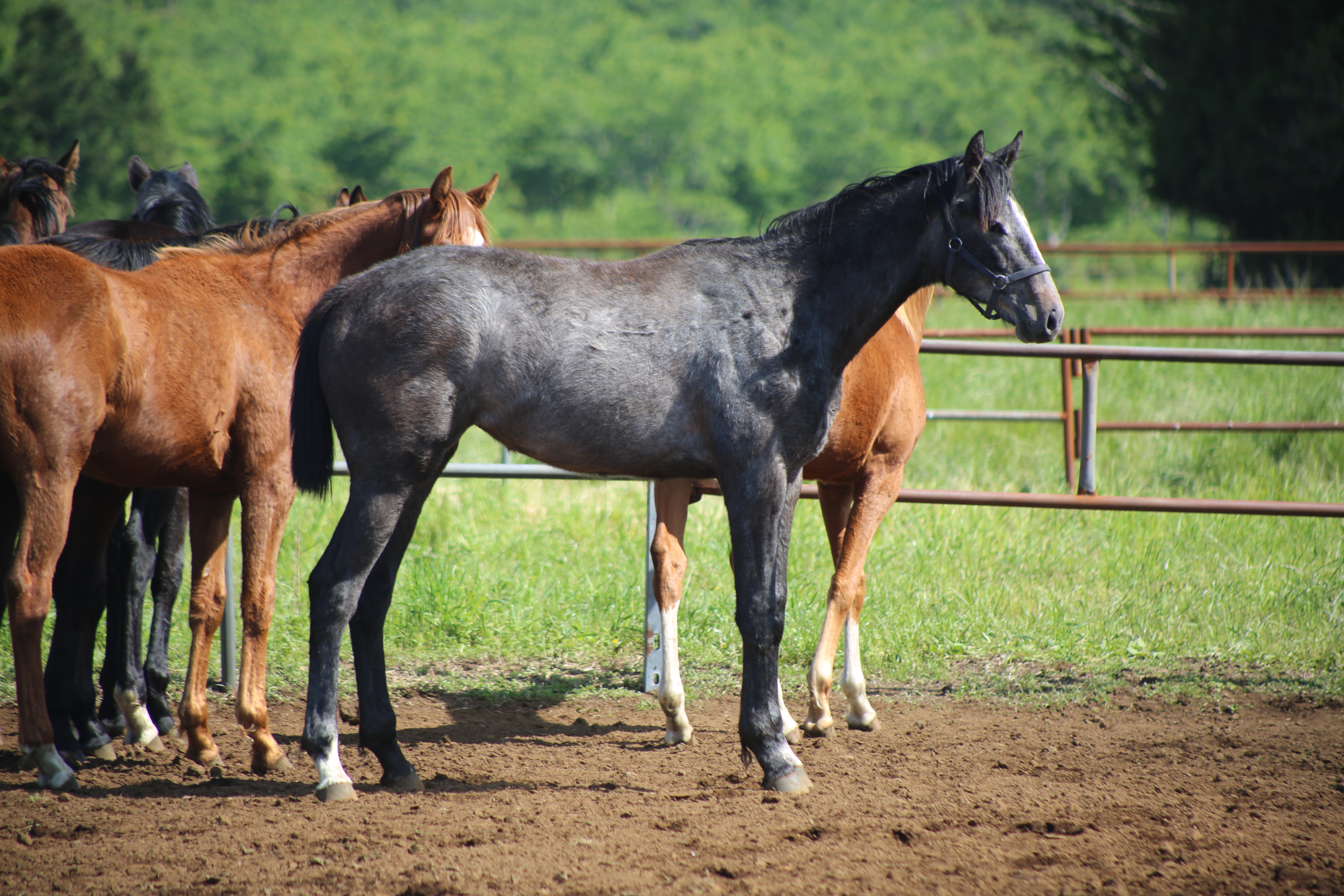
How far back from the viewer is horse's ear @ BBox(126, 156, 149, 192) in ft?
18.9

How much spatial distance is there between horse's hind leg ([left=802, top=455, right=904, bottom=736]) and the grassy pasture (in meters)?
0.71

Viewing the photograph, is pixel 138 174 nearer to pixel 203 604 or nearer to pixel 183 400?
pixel 183 400

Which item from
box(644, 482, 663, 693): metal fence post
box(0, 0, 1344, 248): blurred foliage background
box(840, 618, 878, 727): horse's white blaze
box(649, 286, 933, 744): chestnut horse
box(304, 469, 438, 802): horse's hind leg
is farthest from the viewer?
box(0, 0, 1344, 248): blurred foliage background

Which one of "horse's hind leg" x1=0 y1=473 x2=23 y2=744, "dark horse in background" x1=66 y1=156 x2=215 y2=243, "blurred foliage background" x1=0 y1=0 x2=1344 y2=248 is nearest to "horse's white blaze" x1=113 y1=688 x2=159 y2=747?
"horse's hind leg" x1=0 y1=473 x2=23 y2=744

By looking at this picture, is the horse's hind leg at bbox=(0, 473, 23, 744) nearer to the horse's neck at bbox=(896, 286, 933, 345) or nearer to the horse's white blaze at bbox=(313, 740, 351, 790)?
the horse's white blaze at bbox=(313, 740, 351, 790)

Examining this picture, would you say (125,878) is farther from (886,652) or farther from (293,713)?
(886,652)

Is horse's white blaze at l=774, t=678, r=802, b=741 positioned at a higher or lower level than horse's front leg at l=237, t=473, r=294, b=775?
lower

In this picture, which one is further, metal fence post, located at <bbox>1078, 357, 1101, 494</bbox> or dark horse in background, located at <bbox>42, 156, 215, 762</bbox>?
metal fence post, located at <bbox>1078, 357, 1101, 494</bbox>

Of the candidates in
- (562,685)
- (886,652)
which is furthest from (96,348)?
(886,652)

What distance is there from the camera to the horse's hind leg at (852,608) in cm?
421

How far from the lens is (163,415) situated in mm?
3426

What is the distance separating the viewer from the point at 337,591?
10.5 ft

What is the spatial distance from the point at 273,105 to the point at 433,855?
45.3 meters

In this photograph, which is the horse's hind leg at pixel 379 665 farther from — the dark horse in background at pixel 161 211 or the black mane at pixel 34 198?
the black mane at pixel 34 198
